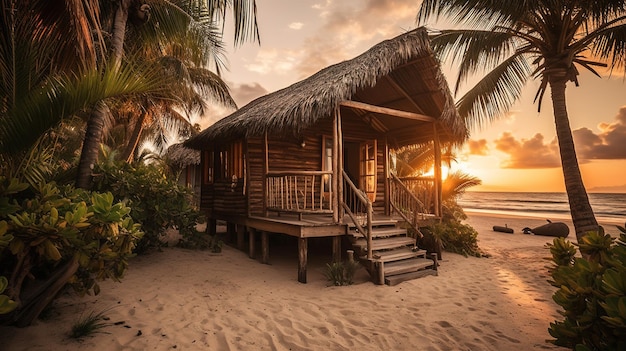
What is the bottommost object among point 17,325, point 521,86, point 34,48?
point 17,325

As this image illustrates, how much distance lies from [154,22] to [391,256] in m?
7.63

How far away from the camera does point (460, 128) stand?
8.21m

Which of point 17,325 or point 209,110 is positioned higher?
point 209,110

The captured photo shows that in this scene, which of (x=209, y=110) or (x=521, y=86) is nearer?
(x=521, y=86)

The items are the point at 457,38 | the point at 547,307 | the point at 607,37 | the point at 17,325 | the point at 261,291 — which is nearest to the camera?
the point at 17,325

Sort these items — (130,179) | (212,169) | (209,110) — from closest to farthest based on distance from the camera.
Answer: (130,179) < (212,169) < (209,110)

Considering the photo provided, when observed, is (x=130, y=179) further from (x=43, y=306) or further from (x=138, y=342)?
(x=138, y=342)

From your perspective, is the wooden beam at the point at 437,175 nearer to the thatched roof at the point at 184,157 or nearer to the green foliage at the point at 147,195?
the green foliage at the point at 147,195

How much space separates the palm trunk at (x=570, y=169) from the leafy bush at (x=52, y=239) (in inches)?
315

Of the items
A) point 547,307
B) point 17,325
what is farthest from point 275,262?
point 547,307

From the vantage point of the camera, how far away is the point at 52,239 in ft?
8.25

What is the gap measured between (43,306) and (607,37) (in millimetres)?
11515

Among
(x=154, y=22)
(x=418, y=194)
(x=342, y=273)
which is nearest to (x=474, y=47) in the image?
(x=418, y=194)

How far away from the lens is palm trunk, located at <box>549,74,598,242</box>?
6406 mm
